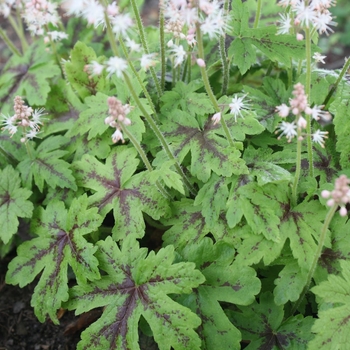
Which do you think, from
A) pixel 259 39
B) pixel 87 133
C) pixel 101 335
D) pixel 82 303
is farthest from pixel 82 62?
pixel 101 335

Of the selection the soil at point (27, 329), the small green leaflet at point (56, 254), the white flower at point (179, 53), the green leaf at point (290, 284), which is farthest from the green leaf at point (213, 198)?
the soil at point (27, 329)

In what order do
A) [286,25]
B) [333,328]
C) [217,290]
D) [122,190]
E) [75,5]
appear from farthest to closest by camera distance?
[122,190]
[217,290]
[286,25]
[333,328]
[75,5]

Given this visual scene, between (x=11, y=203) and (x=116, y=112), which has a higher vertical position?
(x=116, y=112)

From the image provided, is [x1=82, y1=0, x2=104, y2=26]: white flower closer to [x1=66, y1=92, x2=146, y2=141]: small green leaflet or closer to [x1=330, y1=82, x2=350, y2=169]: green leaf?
[x1=66, y1=92, x2=146, y2=141]: small green leaflet

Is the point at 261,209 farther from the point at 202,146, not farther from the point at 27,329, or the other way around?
the point at 27,329

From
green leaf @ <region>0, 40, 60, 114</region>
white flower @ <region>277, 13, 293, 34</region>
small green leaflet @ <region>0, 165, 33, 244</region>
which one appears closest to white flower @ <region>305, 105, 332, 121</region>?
white flower @ <region>277, 13, 293, 34</region>

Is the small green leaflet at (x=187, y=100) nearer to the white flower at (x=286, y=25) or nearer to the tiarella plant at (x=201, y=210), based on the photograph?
the tiarella plant at (x=201, y=210)

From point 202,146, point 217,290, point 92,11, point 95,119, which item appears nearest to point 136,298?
point 217,290
